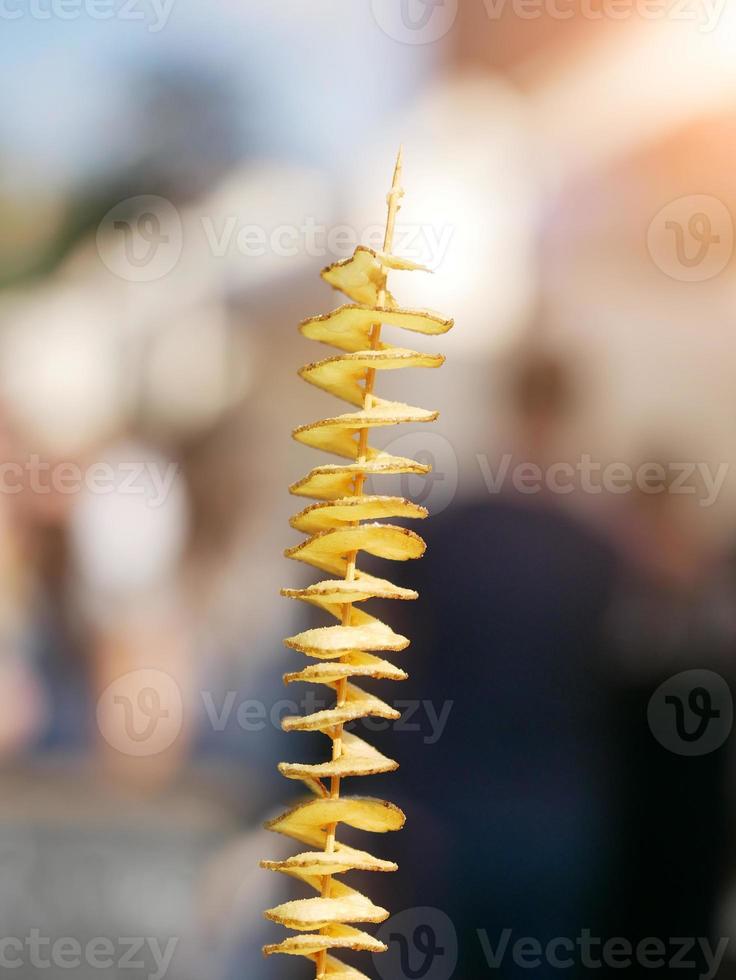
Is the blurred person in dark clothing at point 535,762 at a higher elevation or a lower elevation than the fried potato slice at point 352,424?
lower

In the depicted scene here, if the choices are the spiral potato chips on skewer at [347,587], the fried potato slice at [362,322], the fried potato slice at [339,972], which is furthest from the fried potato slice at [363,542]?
the fried potato slice at [339,972]

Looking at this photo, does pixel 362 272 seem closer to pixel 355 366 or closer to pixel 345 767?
pixel 355 366

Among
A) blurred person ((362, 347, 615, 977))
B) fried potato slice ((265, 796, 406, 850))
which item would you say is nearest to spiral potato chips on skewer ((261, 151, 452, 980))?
fried potato slice ((265, 796, 406, 850))

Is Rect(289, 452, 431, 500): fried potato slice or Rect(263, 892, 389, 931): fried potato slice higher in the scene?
Rect(289, 452, 431, 500): fried potato slice

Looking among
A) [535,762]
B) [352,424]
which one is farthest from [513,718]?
[352,424]

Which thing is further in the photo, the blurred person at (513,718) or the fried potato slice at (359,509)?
the blurred person at (513,718)

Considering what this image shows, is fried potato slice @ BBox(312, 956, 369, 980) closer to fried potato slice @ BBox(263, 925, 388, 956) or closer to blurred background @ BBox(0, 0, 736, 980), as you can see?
fried potato slice @ BBox(263, 925, 388, 956)

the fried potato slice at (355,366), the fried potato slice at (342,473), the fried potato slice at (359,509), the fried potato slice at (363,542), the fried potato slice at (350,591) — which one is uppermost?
the fried potato slice at (355,366)

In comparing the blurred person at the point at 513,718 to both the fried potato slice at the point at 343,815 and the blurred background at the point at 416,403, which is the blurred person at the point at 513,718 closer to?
the blurred background at the point at 416,403

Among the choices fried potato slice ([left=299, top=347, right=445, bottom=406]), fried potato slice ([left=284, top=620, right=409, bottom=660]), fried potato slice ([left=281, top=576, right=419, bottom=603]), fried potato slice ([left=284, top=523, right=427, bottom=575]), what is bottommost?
fried potato slice ([left=284, top=620, right=409, bottom=660])
